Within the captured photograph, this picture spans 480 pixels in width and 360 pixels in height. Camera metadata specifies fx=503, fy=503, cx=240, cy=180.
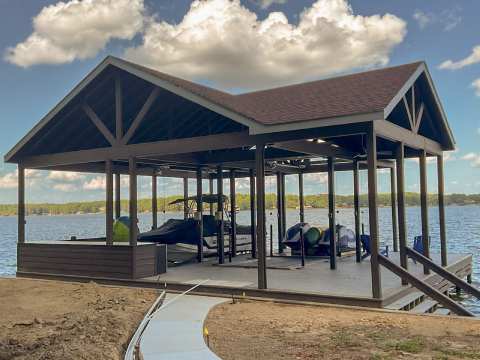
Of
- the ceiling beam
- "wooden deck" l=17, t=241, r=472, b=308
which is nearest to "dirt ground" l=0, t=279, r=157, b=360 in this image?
"wooden deck" l=17, t=241, r=472, b=308

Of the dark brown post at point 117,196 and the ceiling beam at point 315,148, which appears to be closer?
the ceiling beam at point 315,148

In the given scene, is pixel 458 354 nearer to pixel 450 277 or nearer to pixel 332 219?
pixel 450 277

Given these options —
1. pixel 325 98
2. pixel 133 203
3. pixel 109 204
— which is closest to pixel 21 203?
pixel 109 204

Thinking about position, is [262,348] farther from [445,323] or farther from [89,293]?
[89,293]

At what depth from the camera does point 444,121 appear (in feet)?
46.8

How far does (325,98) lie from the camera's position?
1159cm

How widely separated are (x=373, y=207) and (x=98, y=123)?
25.4ft

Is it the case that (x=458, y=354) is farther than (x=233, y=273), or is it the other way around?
(x=233, y=273)

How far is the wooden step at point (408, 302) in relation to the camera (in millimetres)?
9662

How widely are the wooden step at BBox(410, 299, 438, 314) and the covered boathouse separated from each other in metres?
0.41

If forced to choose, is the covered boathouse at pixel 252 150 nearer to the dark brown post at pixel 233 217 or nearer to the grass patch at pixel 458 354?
the dark brown post at pixel 233 217

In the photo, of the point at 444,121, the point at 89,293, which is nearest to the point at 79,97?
the point at 89,293

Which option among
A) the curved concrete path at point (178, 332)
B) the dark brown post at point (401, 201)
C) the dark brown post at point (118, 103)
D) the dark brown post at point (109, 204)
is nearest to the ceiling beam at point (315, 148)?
the dark brown post at point (401, 201)

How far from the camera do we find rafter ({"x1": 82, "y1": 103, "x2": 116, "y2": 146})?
13438mm
